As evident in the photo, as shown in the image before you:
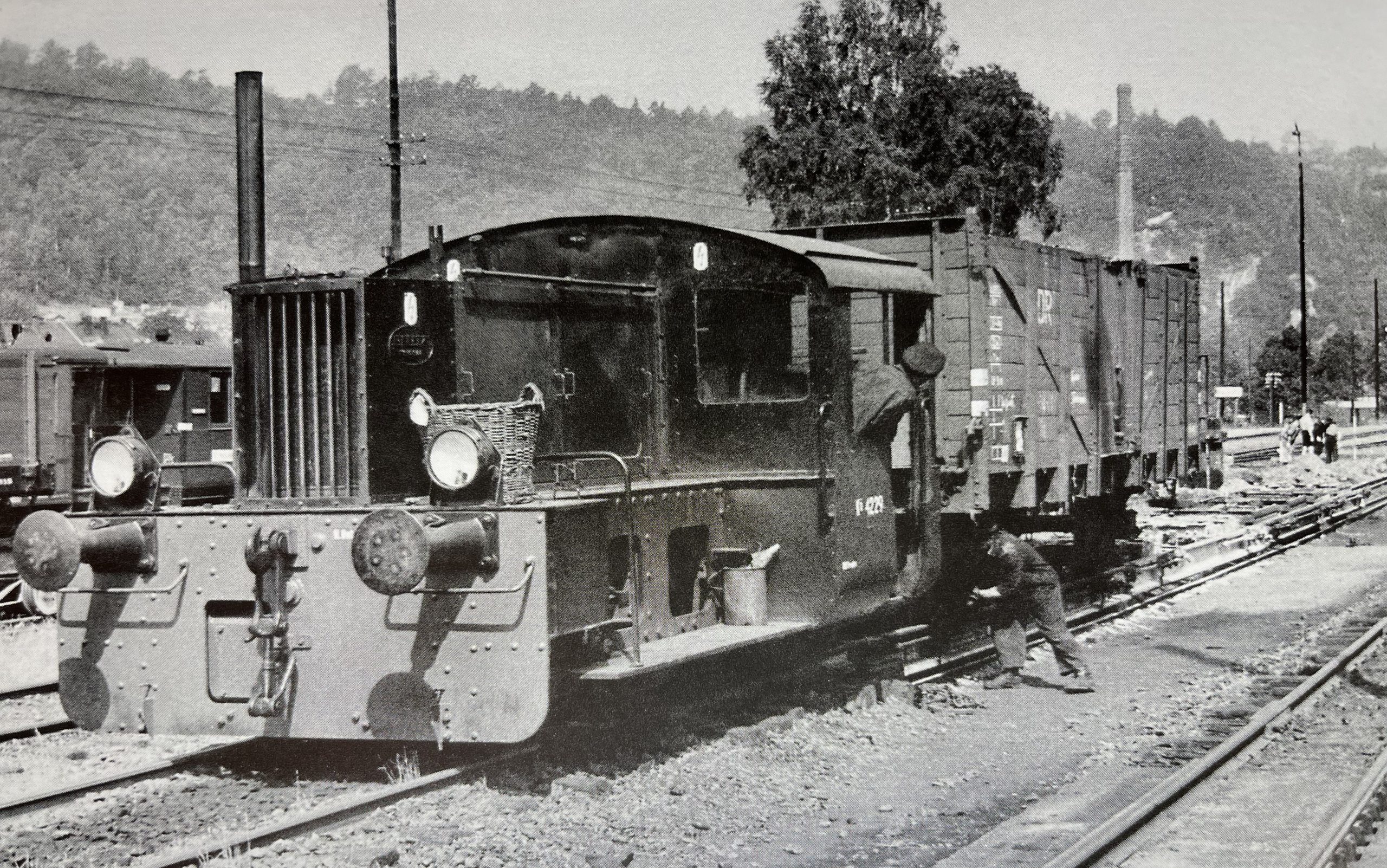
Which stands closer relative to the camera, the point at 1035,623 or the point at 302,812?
the point at 302,812

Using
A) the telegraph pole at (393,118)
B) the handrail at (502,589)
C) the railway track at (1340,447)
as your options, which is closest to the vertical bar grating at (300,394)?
the handrail at (502,589)

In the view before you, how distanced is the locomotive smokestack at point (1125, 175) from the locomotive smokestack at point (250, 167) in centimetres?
2052

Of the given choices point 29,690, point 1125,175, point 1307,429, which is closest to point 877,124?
point 1125,175

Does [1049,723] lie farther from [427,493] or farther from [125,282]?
[125,282]

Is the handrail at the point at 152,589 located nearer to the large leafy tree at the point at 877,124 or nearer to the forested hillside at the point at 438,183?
the large leafy tree at the point at 877,124

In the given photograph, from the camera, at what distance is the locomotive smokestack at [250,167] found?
46.4 ft

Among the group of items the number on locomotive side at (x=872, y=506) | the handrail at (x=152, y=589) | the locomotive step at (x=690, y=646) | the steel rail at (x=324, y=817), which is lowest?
the steel rail at (x=324, y=817)

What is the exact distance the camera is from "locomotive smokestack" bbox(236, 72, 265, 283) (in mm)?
14156

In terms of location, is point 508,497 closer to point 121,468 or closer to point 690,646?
point 690,646

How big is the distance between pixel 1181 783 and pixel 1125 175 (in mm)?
27571

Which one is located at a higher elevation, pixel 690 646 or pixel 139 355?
pixel 139 355

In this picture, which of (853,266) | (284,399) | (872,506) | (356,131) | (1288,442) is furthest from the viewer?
(356,131)

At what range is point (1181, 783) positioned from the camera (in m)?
7.05

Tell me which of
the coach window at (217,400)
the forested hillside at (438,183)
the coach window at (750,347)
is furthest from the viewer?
the forested hillside at (438,183)
